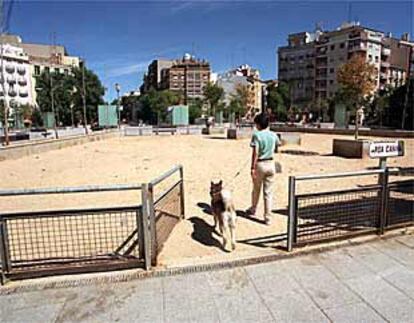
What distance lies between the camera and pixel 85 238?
416cm

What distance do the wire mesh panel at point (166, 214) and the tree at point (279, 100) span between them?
190 ft

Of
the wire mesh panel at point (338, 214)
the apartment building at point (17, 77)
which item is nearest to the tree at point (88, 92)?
the apartment building at point (17, 77)

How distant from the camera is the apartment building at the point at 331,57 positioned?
2336 inches

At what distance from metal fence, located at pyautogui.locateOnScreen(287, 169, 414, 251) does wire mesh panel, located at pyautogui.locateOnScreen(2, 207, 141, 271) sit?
6.63 ft

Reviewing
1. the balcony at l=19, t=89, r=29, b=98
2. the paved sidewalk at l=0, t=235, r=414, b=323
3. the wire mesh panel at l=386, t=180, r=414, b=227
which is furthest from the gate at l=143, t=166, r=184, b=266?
the balcony at l=19, t=89, r=29, b=98

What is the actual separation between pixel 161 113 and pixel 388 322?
203 feet

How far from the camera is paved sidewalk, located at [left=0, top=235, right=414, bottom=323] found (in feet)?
8.32

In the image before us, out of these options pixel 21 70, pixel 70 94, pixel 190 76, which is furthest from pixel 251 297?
pixel 190 76

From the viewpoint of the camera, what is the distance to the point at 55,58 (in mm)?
84625

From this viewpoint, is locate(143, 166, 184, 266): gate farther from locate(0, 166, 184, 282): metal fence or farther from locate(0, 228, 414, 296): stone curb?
locate(0, 228, 414, 296): stone curb

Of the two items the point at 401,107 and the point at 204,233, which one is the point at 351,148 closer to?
the point at 204,233

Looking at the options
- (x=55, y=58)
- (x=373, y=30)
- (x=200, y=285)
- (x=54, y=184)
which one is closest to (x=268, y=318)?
(x=200, y=285)

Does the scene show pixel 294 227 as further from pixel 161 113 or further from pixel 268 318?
pixel 161 113

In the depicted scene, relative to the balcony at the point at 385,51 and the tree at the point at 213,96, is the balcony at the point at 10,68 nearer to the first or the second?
the tree at the point at 213,96
